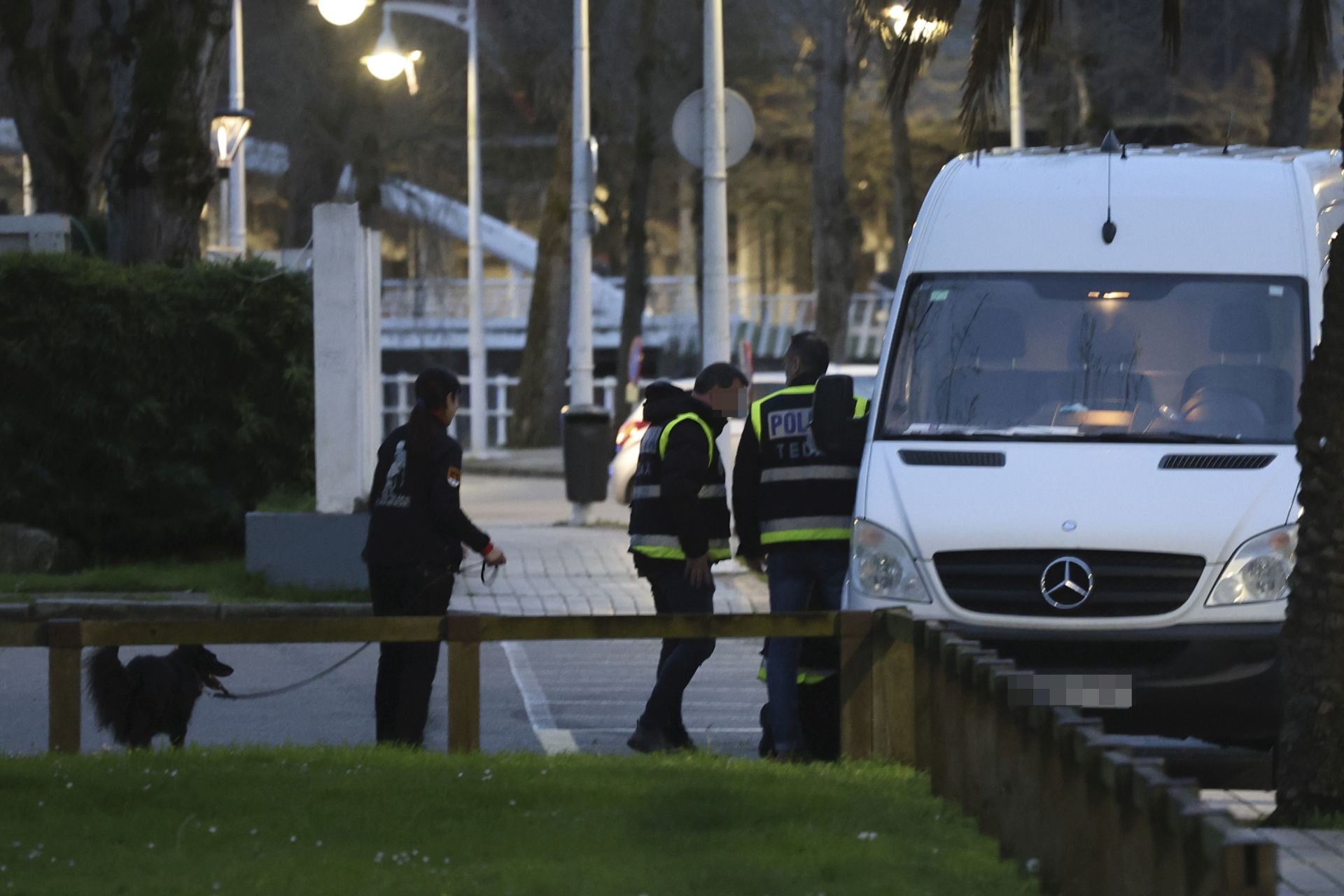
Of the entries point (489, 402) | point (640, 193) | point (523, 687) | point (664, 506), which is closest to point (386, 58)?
point (640, 193)

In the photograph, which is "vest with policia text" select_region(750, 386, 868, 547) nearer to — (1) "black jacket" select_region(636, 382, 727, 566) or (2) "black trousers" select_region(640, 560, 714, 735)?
(1) "black jacket" select_region(636, 382, 727, 566)

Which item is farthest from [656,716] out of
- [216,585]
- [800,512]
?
[216,585]

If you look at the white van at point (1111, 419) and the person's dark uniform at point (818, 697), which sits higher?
the white van at point (1111, 419)

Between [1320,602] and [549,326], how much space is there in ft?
104

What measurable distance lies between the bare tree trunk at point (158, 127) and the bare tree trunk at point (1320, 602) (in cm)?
1262

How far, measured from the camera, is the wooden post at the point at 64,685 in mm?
7680

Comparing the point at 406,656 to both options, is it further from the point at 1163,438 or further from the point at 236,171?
the point at 236,171

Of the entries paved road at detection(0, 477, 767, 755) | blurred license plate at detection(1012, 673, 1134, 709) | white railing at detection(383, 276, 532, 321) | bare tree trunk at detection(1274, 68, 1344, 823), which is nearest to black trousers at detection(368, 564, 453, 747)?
paved road at detection(0, 477, 767, 755)

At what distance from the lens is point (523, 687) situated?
467 inches

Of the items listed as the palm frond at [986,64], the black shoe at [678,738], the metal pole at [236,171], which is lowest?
the black shoe at [678,738]

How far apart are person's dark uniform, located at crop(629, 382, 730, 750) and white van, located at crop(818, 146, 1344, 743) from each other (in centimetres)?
72

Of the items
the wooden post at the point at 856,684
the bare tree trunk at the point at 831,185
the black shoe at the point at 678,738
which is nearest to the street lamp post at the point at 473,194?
the bare tree trunk at the point at 831,185

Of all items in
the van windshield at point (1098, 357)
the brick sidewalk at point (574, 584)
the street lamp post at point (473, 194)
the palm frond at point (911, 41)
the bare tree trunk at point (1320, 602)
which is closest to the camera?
the bare tree trunk at point (1320, 602)

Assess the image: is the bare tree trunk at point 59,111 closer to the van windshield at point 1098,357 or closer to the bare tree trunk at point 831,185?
the bare tree trunk at point 831,185
